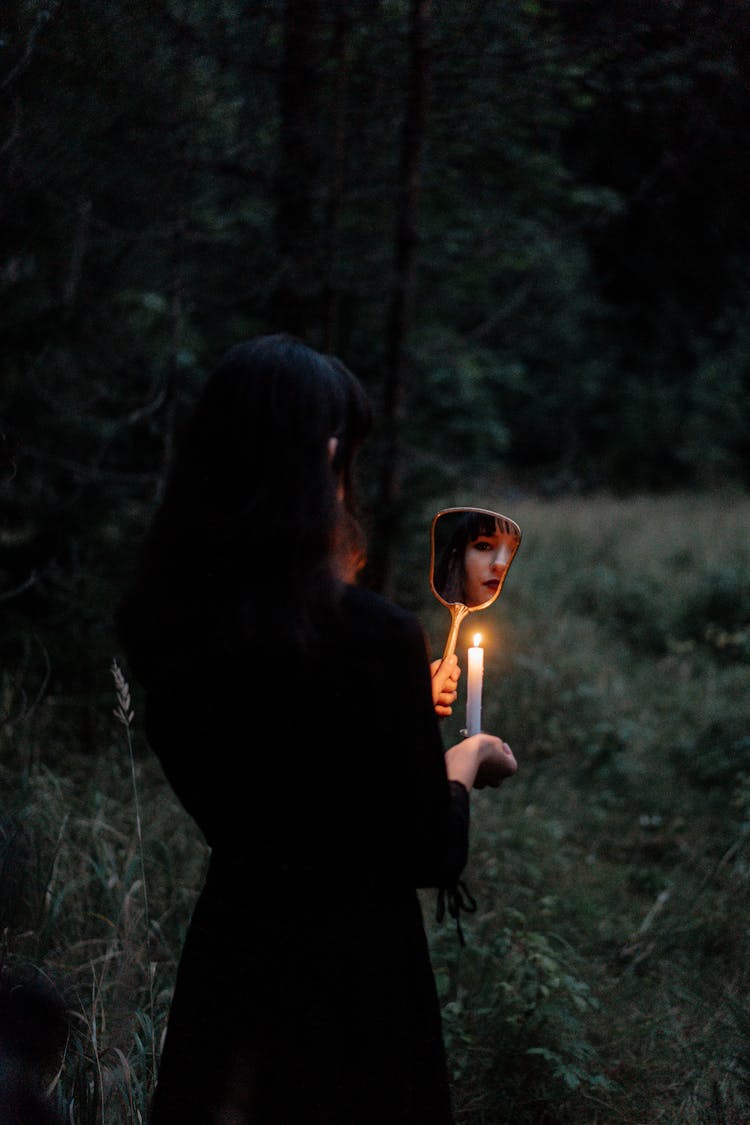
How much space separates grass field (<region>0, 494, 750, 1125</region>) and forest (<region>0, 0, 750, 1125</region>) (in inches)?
0.7

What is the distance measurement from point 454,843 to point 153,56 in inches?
188

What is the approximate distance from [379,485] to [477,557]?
14.2 ft

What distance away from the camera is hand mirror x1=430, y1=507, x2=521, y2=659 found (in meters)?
1.64

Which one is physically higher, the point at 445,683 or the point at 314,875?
the point at 445,683

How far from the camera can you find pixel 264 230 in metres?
6.98

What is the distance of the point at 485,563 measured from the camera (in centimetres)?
165

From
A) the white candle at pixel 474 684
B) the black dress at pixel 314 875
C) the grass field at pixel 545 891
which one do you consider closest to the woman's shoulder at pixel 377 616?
the black dress at pixel 314 875

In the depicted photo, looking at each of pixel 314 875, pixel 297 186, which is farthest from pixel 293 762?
pixel 297 186

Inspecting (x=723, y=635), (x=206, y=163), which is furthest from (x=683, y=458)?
(x=206, y=163)

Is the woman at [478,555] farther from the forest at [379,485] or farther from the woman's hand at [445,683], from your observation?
the forest at [379,485]

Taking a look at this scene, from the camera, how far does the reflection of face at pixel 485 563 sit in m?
1.65

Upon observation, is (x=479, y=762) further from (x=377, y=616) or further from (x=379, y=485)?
(x=379, y=485)

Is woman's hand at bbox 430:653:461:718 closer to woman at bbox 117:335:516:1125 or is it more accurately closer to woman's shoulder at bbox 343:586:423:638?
woman at bbox 117:335:516:1125

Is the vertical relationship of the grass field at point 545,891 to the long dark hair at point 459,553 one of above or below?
below
